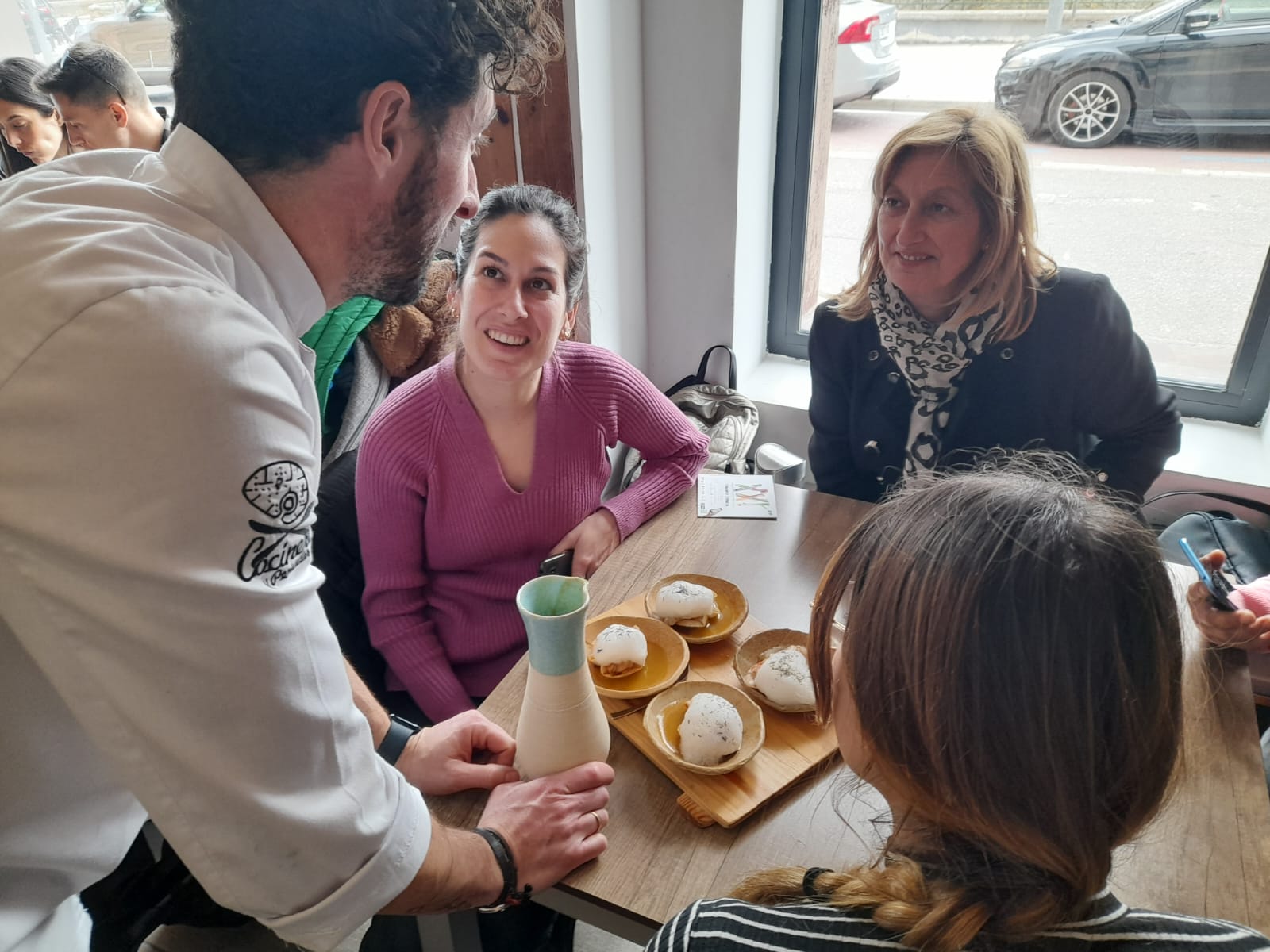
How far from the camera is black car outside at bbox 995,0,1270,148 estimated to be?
1.97 meters

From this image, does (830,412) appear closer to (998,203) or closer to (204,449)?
(998,203)

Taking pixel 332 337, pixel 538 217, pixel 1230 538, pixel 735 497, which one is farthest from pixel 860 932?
pixel 1230 538

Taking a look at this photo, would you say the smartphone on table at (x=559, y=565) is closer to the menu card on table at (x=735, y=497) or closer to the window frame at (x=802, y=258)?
the menu card on table at (x=735, y=497)

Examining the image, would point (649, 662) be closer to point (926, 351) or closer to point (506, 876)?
point (506, 876)

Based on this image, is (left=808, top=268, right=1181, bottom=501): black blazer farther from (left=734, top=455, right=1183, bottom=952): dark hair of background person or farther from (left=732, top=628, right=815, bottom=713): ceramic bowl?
(left=734, top=455, right=1183, bottom=952): dark hair of background person

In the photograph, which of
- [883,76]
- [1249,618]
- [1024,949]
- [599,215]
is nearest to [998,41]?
[883,76]

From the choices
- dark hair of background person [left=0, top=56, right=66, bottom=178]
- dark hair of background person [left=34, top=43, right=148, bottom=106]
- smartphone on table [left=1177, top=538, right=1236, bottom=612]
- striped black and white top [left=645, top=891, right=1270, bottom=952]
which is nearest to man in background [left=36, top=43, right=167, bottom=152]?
dark hair of background person [left=34, top=43, right=148, bottom=106]

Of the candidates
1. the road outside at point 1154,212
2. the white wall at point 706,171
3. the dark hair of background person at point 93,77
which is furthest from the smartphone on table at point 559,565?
the dark hair of background person at point 93,77

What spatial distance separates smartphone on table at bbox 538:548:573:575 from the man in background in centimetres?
191

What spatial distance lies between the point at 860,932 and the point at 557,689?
1.28 ft

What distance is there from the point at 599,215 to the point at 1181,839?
181cm

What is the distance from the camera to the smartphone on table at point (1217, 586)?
115 cm

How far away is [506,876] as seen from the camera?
2.74 ft

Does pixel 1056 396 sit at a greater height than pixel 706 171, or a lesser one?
lesser
